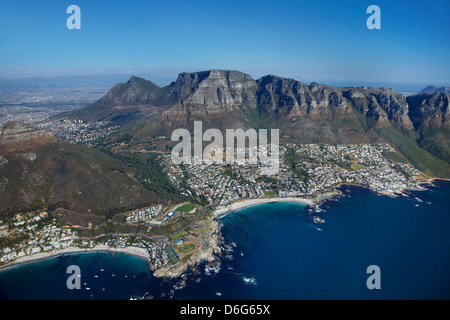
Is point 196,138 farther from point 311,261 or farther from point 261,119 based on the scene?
point 311,261

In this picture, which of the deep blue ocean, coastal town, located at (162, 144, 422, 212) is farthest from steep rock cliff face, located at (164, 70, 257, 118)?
the deep blue ocean

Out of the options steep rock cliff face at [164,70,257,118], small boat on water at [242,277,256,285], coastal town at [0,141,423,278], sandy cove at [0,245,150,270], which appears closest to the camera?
small boat on water at [242,277,256,285]

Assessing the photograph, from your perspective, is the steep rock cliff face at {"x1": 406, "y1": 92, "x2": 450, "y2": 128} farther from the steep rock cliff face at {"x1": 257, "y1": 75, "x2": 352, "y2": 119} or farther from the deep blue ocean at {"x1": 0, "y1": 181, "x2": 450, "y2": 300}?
the deep blue ocean at {"x1": 0, "y1": 181, "x2": 450, "y2": 300}

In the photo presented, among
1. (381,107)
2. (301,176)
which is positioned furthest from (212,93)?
(381,107)

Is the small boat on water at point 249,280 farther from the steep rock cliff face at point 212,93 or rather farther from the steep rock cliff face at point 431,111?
the steep rock cliff face at point 431,111
